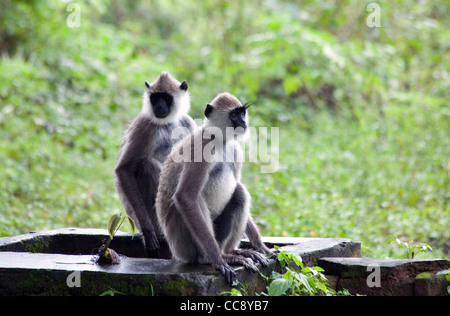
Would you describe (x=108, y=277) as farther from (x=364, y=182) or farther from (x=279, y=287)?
(x=364, y=182)

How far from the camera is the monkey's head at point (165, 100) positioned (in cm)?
621

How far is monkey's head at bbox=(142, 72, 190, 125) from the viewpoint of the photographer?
20.4 ft

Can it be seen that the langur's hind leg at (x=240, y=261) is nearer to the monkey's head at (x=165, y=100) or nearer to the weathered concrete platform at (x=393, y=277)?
the weathered concrete platform at (x=393, y=277)

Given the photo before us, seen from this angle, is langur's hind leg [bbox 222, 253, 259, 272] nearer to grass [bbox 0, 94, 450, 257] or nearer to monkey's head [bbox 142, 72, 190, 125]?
monkey's head [bbox 142, 72, 190, 125]

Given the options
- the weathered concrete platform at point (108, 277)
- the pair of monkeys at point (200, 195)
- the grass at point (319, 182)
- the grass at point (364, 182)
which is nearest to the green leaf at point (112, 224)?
the weathered concrete platform at point (108, 277)

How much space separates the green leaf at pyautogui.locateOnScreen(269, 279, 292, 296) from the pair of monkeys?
299mm

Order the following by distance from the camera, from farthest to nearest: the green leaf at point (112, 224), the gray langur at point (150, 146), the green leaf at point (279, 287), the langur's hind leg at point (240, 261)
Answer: the gray langur at point (150, 146) < the green leaf at point (112, 224) < the langur's hind leg at point (240, 261) < the green leaf at point (279, 287)

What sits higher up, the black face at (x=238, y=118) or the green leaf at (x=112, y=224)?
the black face at (x=238, y=118)

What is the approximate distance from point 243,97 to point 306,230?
3705mm

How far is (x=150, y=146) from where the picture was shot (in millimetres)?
6137

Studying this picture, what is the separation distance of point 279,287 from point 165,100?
279 cm

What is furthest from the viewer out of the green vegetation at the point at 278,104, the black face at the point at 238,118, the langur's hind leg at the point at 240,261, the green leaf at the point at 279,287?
the green vegetation at the point at 278,104

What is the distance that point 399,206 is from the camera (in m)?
9.00
